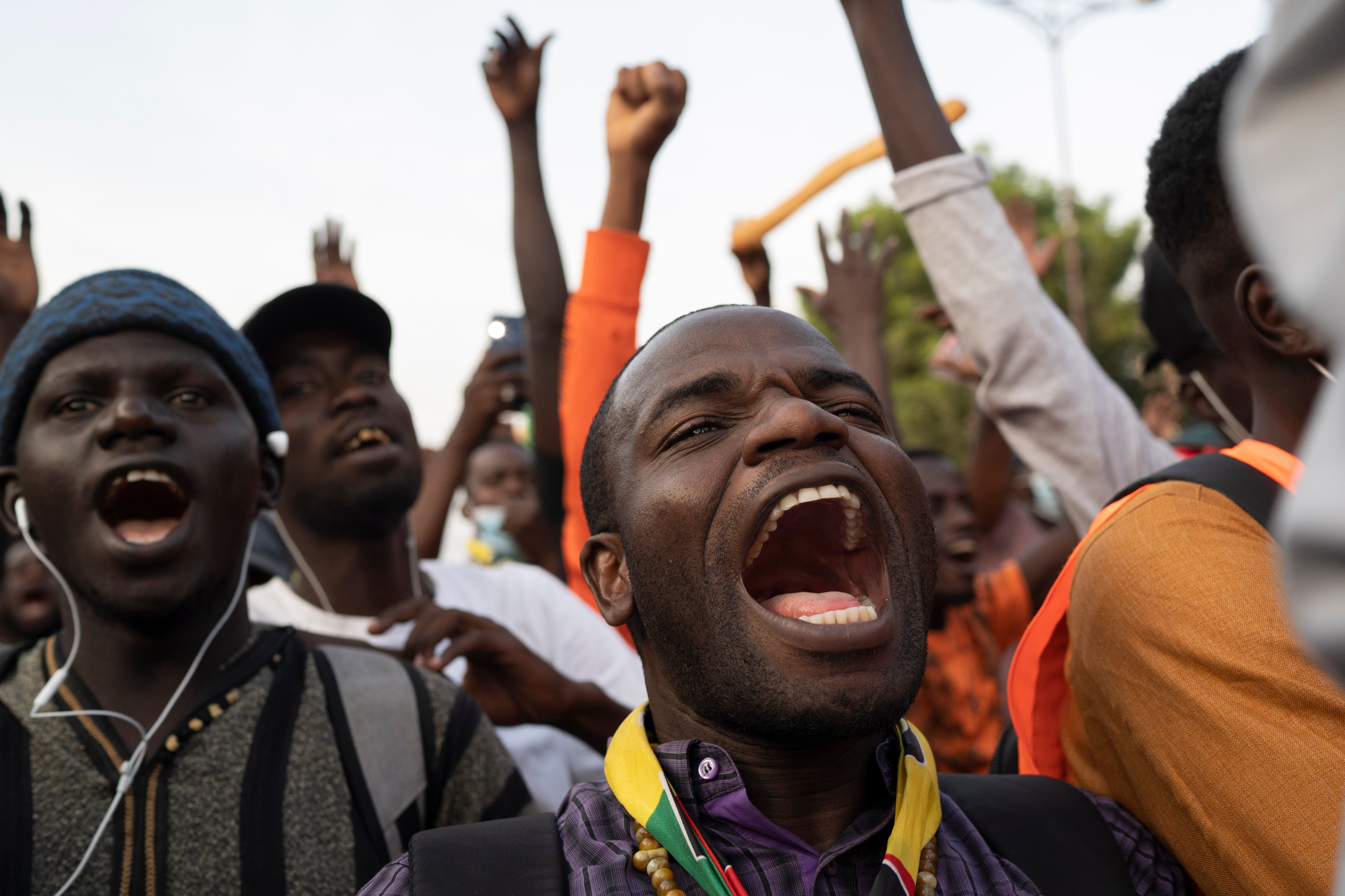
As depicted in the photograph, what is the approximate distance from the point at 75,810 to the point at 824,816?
4.82 ft

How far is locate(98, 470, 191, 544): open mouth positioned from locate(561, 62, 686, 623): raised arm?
0.99m

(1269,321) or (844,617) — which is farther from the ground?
(1269,321)

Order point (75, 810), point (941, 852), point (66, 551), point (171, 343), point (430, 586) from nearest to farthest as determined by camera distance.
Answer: point (941, 852) < point (75, 810) < point (66, 551) < point (171, 343) < point (430, 586)

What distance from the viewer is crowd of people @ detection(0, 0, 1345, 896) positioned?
1.71 metres

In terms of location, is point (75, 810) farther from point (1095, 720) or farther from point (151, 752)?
point (1095, 720)

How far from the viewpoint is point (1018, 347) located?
8.50ft

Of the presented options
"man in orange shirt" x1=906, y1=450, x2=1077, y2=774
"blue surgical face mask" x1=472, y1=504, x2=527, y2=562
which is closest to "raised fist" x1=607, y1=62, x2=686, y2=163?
"man in orange shirt" x1=906, y1=450, x2=1077, y2=774

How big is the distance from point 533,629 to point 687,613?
1795 mm

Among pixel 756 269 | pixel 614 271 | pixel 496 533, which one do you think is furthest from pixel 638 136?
pixel 496 533

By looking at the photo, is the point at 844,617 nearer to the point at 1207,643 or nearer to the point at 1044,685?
the point at 1207,643

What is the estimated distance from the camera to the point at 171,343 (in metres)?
2.55

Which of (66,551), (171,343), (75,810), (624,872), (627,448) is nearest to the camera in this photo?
(624,872)

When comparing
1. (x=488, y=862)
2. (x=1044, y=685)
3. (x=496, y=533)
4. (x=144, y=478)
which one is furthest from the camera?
(x=496, y=533)

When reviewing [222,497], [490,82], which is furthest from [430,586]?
[490,82]
